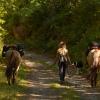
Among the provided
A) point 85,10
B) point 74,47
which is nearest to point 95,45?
point 74,47

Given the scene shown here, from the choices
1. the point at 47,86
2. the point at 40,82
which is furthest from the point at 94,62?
the point at 40,82

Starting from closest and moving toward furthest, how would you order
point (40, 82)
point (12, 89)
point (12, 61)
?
point (12, 89), point (12, 61), point (40, 82)

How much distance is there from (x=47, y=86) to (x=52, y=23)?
67.5 feet

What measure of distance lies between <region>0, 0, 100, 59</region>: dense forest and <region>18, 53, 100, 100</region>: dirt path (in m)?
3.38

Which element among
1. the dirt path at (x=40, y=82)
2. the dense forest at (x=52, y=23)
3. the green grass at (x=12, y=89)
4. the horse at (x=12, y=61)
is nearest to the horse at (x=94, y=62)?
the dirt path at (x=40, y=82)

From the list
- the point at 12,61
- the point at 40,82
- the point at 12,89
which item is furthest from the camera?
the point at 40,82

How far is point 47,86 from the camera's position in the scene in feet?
63.8

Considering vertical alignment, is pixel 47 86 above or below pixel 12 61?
below

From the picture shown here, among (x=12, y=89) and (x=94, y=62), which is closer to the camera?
(x=12, y=89)

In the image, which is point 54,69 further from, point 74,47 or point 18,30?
point 18,30

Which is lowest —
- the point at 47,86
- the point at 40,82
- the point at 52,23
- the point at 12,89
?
the point at 52,23

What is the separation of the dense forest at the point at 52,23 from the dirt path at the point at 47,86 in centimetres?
338

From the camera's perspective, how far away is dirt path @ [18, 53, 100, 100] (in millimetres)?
16672

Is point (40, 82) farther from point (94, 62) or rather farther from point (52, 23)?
point (52, 23)
